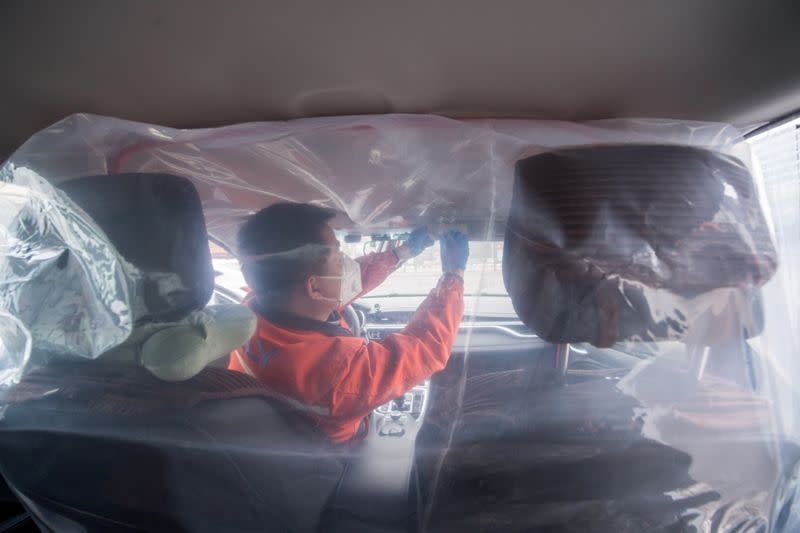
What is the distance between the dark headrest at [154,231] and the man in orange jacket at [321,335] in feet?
0.47

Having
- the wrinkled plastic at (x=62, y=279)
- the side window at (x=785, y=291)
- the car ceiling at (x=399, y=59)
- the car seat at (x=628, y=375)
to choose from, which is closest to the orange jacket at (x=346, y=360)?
the car seat at (x=628, y=375)

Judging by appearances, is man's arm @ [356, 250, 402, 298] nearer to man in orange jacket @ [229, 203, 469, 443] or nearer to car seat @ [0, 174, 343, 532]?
man in orange jacket @ [229, 203, 469, 443]

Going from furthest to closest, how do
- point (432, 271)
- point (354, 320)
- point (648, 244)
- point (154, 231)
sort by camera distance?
point (354, 320) < point (432, 271) < point (154, 231) < point (648, 244)

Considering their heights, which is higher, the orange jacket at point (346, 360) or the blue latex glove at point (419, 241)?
the blue latex glove at point (419, 241)

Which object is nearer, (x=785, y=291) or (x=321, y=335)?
(x=785, y=291)

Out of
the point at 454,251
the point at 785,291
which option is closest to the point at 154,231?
the point at 454,251

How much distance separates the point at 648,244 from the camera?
58 cm

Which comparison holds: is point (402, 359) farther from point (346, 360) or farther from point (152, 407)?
point (152, 407)

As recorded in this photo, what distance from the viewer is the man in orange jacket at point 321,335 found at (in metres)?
0.80

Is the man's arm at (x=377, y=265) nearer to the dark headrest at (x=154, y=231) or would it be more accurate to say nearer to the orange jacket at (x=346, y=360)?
the orange jacket at (x=346, y=360)

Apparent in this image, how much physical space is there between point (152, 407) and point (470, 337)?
0.63 m

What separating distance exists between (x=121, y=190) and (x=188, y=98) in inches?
8.0

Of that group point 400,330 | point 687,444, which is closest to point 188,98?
point 400,330

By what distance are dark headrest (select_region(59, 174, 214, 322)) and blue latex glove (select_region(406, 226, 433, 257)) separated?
41cm
